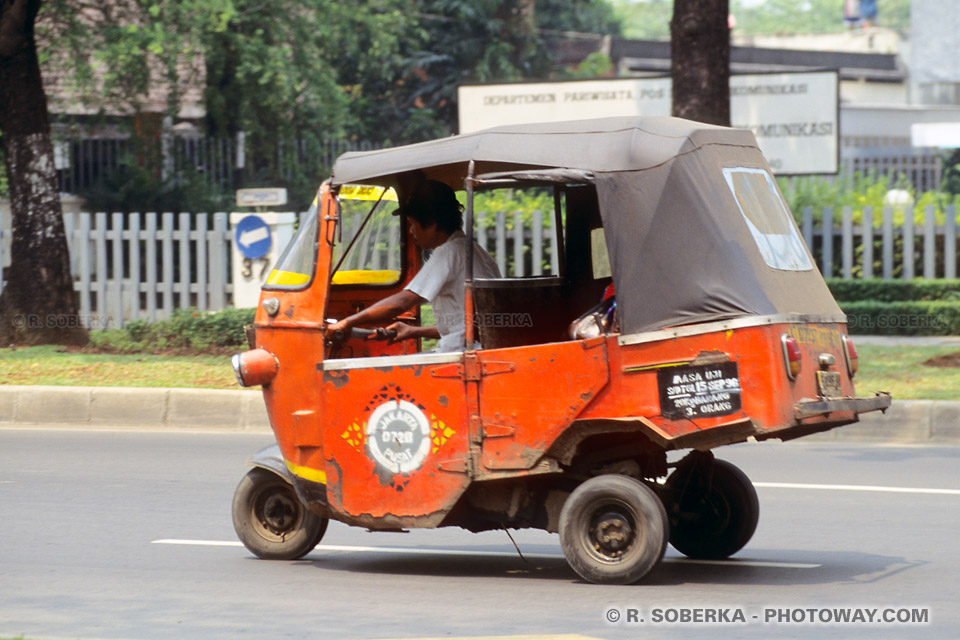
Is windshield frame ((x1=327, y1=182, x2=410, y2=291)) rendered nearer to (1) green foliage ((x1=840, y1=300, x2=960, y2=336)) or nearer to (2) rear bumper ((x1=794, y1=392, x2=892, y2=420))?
(2) rear bumper ((x1=794, y1=392, x2=892, y2=420))

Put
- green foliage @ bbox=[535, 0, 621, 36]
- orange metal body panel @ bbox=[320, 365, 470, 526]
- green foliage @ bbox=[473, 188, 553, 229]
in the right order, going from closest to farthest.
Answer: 1. orange metal body panel @ bbox=[320, 365, 470, 526]
2. green foliage @ bbox=[473, 188, 553, 229]
3. green foliage @ bbox=[535, 0, 621, 36]

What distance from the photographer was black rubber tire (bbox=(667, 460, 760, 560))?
632cm

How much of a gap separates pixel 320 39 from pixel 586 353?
61.2ft

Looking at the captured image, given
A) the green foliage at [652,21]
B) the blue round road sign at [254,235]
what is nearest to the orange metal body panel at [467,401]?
the blue round road sign at [254,235]

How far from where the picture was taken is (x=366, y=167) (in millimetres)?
6180

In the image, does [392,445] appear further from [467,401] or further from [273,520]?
[273,520]

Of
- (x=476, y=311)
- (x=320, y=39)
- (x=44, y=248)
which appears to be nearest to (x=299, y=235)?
(x=476, y=311)

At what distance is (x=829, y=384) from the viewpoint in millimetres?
5734

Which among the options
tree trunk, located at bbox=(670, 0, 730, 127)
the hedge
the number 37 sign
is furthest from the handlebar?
the hedge

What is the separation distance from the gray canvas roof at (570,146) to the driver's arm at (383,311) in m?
0.57

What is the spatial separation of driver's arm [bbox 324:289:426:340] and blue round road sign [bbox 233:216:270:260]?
29.7 ft

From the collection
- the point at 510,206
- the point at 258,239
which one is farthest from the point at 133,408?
the point at 510,206

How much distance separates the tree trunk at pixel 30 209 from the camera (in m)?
14.8

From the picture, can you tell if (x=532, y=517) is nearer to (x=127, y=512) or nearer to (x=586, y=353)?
(x=586, y=353)
